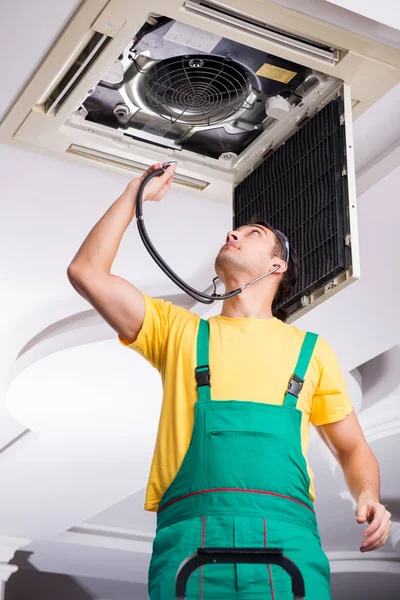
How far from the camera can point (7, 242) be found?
3.21 m

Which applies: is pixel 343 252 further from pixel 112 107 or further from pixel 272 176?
pixel 112 107

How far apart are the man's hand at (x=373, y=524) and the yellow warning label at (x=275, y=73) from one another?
121 centimetres

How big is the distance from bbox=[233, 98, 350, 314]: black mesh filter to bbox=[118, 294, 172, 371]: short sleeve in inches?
22.4

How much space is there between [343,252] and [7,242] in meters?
1.46

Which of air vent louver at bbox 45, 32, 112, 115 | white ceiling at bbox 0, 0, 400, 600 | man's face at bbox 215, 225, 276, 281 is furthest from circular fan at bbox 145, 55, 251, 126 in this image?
man's face at bbox 215, 225, 276, 281

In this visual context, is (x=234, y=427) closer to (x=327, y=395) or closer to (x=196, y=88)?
(x=327, y=395)

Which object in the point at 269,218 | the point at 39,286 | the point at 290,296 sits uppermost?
the point at 39,286

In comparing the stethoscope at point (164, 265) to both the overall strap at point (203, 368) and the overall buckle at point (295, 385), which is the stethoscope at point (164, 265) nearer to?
the overall strap at point (203, 368)

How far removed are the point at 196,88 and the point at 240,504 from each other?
1.27 meters

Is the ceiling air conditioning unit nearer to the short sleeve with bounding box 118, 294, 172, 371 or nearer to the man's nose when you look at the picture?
the man's nose

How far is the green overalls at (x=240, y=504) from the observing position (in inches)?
59.1

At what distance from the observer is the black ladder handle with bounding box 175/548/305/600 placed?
4.53 feet

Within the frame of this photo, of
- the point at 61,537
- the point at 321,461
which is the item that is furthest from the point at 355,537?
the point at 61,537

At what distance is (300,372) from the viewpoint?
1.73 m
